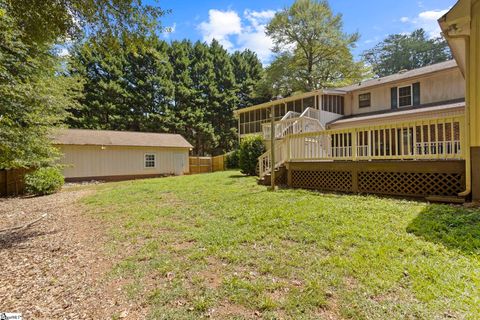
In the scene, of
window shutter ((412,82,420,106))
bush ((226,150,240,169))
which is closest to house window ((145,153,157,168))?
bush ((226,150,240,169))

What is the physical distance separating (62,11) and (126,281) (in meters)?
5.06

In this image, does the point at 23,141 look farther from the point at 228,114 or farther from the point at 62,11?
the point at 228,114

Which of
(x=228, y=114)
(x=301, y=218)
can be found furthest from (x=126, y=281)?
(x=228, y=114)

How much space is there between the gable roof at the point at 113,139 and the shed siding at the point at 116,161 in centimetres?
33

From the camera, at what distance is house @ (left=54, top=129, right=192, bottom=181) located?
1686 cm

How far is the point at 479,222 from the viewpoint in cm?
406

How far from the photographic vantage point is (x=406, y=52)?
3334 cm

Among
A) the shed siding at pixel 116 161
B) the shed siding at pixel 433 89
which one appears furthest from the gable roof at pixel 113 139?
the shed siding at pixel 433 89

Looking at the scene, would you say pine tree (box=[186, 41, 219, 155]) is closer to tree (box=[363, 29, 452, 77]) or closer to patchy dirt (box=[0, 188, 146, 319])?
tree (box=[363, 29, 452, 77])

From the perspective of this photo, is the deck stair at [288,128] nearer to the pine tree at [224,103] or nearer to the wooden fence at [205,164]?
the wooden fence at [205,164]

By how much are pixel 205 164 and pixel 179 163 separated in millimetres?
3237

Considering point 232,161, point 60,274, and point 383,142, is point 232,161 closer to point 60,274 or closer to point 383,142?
point 383,142

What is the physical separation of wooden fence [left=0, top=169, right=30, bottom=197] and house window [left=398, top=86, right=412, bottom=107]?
68.4ft

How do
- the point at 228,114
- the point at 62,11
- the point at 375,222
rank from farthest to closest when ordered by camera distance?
1. the point at 228,114
2. the point at 62,11
3. the point at 375,222
